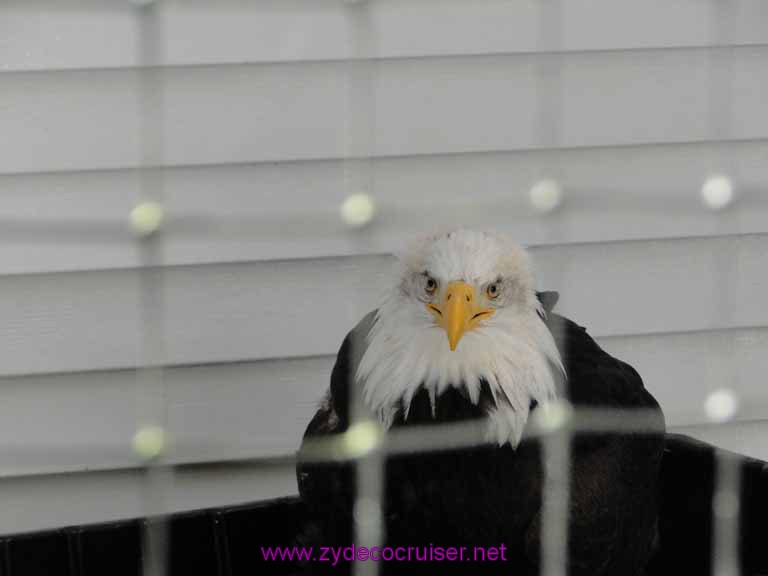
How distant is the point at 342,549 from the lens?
5.06ft

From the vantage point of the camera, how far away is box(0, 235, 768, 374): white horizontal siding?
6.00ft

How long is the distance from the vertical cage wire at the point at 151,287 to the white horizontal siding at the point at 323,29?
54mm

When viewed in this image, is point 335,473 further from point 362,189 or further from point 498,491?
point 362,189

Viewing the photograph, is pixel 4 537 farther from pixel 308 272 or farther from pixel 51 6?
pixel 51 6

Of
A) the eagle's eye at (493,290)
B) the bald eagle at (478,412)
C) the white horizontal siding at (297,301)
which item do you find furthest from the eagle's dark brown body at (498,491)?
the white horizontal siding at (297,301)

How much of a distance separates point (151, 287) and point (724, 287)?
96cm

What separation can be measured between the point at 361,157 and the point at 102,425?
0.61 m

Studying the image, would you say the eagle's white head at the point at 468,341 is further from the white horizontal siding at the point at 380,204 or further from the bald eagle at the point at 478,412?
the white horizontal siding at the point at 380,204

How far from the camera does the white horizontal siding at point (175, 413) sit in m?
1.85

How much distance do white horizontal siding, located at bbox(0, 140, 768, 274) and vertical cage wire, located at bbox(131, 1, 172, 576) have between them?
32mm

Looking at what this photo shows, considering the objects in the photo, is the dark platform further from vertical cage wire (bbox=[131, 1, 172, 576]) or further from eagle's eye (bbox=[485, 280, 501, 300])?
eagle's eye (bbox=[485, 280, 501, 300])

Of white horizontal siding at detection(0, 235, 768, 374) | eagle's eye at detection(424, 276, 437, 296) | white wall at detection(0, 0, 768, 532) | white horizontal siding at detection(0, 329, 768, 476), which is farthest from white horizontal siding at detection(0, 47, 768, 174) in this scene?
eagle's eye at detection(424, 276, 437, 296)

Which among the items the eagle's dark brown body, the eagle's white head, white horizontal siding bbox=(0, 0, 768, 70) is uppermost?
white horizontal siding bbox=(0, 0, 768, 70)

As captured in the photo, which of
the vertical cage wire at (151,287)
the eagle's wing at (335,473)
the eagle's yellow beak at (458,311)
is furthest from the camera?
the vertical cage wire at (151,287)
